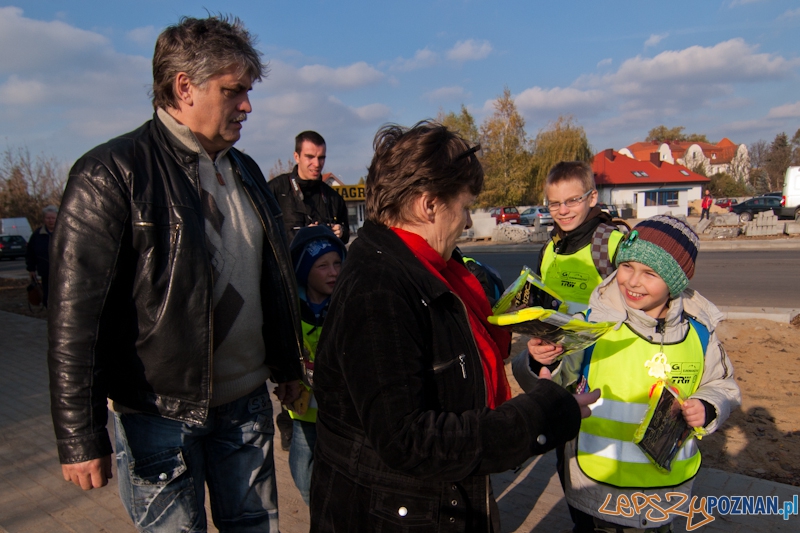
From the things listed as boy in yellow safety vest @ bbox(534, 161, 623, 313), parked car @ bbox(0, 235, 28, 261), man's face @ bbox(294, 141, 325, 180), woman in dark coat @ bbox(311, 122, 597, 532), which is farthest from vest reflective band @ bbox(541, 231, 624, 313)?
parked car @ bbox(0, 235, 28, 261)

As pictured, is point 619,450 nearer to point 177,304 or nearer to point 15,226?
point 177,304

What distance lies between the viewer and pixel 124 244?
1873 mm

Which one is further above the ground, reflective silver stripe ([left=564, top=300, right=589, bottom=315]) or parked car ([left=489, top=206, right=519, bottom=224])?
parked car ([left=489, top=206, right=519, bottom=224])

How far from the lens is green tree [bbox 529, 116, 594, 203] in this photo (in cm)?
4162

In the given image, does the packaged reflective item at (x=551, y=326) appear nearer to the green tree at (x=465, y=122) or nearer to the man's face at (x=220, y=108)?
the man's face at (x=220, y=108)

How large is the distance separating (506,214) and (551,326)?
33974 millimetres

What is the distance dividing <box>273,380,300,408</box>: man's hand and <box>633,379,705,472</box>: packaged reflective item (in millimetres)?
→ 1527

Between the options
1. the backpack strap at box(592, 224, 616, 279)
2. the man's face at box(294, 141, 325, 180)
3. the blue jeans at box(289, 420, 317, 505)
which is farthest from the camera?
the man's face at box(294, 141, 325, 180)

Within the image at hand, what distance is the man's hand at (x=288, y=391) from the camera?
2648 mm

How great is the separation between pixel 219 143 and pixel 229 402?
106 cm

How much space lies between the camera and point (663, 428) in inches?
84.3

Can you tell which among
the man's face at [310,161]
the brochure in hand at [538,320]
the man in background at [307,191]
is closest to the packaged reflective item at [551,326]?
the brochure in hand at [538,320]

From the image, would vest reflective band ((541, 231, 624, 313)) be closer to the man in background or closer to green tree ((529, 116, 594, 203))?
the man in background

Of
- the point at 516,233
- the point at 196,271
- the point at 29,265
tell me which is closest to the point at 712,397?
the point at 196,271
